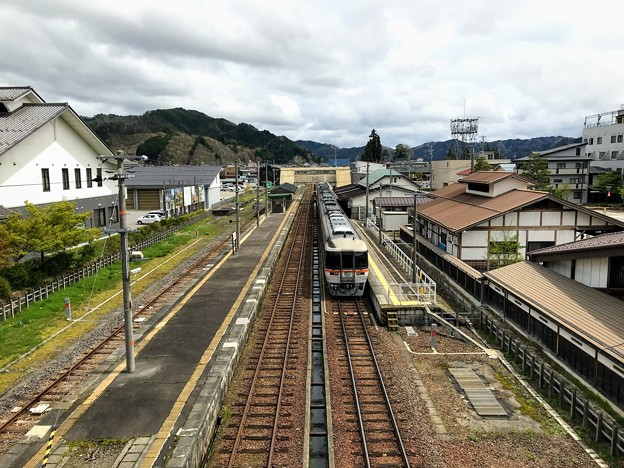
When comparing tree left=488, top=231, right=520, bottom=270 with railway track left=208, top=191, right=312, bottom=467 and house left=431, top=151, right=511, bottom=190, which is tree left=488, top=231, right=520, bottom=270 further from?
house left=431, top=151, right=511, bottom=190

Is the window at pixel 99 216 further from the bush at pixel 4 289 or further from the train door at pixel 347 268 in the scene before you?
the train door at pixel 347 268

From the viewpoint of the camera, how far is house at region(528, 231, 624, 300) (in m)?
13.5

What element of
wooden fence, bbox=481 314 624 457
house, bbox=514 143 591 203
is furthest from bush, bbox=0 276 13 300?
house, bbox=514 143 591 203

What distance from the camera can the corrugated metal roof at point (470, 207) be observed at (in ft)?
74.6

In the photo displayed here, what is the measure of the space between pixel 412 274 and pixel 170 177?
4020cm

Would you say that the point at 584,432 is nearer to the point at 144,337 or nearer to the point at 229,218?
the point at 144,337

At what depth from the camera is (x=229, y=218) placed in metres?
48.9

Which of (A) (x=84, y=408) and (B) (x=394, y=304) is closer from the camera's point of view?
(A) (x=84, y=408)

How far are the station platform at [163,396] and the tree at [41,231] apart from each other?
20.2 feet

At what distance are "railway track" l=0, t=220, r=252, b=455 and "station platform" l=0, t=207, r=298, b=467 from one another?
387mm

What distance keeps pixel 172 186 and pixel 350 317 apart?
33.6m

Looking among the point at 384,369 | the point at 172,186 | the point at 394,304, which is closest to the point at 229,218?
the point at 172,186

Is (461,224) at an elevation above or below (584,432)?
above

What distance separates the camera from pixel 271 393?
39.7 feet
